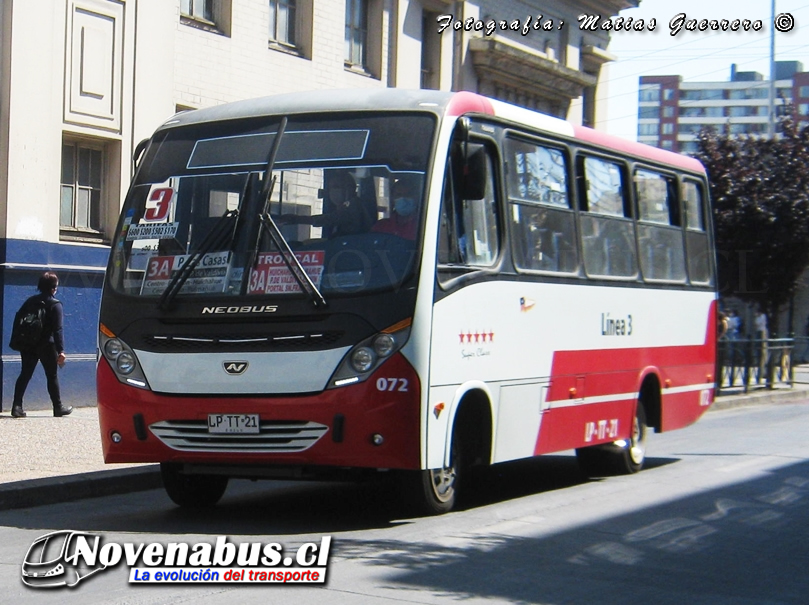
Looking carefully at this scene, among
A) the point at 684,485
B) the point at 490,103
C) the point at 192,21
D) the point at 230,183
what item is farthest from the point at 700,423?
the point at 230,183

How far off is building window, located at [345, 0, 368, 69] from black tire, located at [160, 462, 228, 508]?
1451cm

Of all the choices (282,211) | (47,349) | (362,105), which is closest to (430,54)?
→ (47,349)

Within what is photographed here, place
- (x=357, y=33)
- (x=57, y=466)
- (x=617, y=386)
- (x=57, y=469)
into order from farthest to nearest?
(x=357, y=33) < (x=617, y=386) < (x=57, y=466) < (x=57, y=469)

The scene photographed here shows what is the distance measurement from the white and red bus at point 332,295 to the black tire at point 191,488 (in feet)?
0.06

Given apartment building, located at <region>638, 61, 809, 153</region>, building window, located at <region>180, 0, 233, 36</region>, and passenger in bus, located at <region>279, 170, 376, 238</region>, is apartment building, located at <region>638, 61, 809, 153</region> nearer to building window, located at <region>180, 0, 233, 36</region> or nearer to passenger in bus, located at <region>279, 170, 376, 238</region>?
building window, located at <region>180, 0, 233, 36</region>

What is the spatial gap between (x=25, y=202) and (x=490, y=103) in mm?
8609

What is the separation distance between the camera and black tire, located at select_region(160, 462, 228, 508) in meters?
9.95

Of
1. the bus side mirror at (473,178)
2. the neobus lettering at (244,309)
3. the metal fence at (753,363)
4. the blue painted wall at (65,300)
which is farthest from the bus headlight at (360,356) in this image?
the metal fence at (753,363)

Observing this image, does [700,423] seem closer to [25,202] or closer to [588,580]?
[25,202]

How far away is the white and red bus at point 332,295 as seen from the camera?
28.7 feet

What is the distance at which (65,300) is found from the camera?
17.4 m

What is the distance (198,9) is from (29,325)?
6.75m

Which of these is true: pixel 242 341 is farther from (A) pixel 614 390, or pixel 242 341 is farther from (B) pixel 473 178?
(A) pixel 614 390

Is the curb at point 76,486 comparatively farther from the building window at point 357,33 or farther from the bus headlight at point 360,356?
the building window at point 357,33
